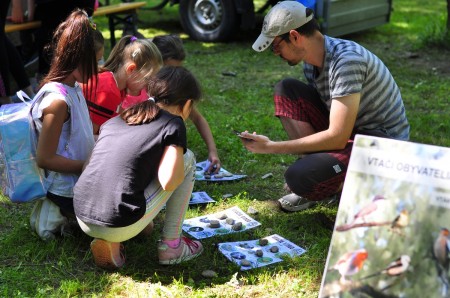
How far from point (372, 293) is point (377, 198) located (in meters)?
0.29

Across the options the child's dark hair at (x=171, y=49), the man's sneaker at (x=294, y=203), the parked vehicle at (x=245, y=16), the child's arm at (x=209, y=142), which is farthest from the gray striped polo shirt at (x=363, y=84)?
the parked vehicle at (x=245, y=16)

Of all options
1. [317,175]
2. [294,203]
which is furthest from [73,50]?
[294,203]

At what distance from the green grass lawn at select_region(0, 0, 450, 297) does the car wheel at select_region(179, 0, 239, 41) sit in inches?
44.3

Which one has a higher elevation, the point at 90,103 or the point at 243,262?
the point at 90,103

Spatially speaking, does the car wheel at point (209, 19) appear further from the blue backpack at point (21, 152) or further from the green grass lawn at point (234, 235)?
the blue backpack at point (21, 152)

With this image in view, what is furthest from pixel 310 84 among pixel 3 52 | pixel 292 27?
pixel 3 52

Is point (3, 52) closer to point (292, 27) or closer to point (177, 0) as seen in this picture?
point (292, 27)

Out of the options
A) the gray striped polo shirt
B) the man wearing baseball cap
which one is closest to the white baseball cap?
the man wearing baseball cap

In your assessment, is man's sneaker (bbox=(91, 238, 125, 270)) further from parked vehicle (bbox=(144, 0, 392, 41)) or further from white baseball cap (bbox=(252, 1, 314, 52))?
parked vehicle (bbox=(144, 0, 392, 41))

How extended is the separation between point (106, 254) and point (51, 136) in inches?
22.1

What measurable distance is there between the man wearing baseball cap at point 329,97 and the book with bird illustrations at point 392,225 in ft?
3.10

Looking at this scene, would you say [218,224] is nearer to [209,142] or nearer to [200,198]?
[200,198]

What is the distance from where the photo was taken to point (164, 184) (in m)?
2.50

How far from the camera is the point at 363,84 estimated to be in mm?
3025
